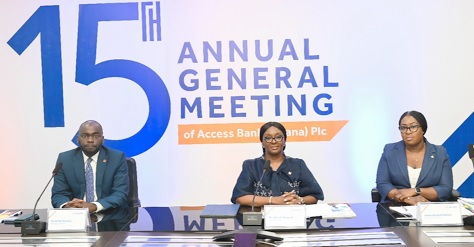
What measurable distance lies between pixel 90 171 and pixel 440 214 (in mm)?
2407

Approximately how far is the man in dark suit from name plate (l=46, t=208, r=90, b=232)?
1119 millimetres

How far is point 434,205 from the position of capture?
10.4 ft

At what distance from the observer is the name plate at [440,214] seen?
3.13 m

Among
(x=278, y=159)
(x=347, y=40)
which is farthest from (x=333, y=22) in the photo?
(x=278, y=159)

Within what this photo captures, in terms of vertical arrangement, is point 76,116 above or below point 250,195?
above

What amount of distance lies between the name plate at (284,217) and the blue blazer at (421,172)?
4.48 ft

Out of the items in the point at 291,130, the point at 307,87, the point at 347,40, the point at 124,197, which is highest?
the point at 347,40

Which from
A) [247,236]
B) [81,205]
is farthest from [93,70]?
[247,236]

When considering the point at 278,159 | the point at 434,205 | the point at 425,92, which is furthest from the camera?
the point at 425,92

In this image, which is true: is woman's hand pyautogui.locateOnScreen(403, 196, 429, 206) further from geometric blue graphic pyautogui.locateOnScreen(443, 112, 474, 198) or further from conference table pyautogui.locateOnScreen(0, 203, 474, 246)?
geometric blue graphic pyautogui.locateOnScreen(443, 112, 474, 198)

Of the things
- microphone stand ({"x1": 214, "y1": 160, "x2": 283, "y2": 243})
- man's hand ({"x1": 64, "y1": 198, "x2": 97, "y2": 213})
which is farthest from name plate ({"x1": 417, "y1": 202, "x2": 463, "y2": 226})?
man's hand ({"x1": 64, "y1": 198, "x2": 97, "y2": 213})

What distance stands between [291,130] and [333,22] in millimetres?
1042

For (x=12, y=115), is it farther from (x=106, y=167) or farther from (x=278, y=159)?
(x=278, y=159)

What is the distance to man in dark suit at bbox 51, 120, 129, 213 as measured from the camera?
4434 mm
